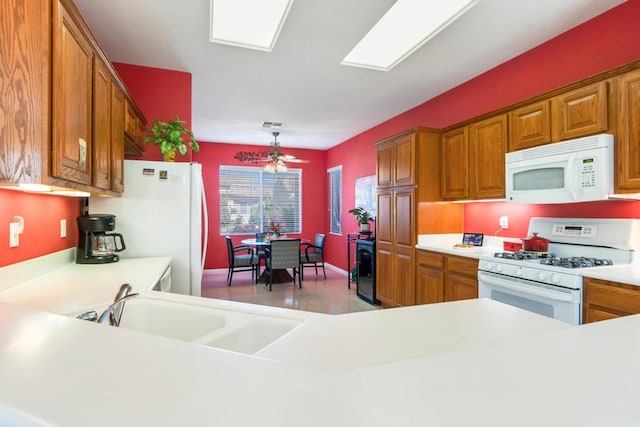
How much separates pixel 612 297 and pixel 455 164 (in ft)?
6.18

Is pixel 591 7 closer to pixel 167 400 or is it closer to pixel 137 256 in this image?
pixel 167 400

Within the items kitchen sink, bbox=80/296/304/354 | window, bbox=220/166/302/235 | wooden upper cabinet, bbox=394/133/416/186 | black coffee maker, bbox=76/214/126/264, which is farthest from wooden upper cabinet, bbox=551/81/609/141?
window, bbox=220/166/302/235

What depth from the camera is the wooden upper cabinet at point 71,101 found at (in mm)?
1306

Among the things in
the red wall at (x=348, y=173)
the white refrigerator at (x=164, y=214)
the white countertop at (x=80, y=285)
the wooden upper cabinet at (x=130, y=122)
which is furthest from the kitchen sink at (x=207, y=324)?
the red wall at (x=348, y=173)

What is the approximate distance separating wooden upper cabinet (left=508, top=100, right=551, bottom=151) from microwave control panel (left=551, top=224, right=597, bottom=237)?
27.6 inches

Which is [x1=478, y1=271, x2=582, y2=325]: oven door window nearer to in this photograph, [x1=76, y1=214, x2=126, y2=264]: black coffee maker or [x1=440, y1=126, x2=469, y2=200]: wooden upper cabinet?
[x1=440, y1=126, x2=469, y2=200]: wooden upper cabinet

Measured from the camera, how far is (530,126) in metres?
2.66

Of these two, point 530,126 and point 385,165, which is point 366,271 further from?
point 530,126

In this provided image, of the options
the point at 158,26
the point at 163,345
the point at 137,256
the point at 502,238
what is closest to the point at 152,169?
the point at 137,256

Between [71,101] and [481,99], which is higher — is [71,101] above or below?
below

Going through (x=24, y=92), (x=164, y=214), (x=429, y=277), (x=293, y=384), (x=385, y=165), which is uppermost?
(x=385, y=165)

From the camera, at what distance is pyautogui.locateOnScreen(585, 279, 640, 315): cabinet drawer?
178 centimetres

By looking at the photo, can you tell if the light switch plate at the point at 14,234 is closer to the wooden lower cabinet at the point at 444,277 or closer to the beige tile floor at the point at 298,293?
the beige tile floor at the point at 298,293

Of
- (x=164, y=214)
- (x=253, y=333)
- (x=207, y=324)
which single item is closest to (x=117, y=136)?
(x=164, y=214)
